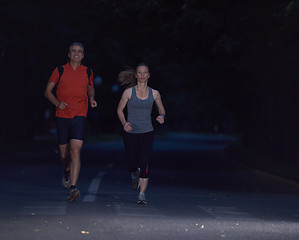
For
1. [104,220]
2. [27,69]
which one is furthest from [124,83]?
[27,69]

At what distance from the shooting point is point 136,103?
1098 centimetres

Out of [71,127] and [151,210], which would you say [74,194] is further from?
[151,210]

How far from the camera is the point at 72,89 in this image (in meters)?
11.1

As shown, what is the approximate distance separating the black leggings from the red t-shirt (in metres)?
0.81

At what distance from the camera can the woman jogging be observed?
36.1ft

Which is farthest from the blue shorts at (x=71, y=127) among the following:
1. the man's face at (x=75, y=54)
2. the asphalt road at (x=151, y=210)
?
the asphalt road at (x=151, y=210)

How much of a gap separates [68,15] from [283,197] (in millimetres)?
20222

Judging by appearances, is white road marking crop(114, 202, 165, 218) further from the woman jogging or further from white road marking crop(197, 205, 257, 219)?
white road marking crop(197, 205, 257, 219)

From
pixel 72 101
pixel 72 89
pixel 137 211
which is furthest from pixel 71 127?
pixel 137 211

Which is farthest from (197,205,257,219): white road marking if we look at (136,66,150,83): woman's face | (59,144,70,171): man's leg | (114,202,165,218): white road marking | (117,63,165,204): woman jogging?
(59,144,70,171): man's leg

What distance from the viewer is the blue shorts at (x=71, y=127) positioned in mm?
11227

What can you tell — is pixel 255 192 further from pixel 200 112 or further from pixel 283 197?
pixel 200 112

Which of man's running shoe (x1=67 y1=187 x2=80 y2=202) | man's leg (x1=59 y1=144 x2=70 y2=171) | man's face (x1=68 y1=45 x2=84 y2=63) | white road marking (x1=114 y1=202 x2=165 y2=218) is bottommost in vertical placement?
white road marking (x1=114 y1=202 x2=165 y2=218)

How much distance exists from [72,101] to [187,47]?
13.8 metres
